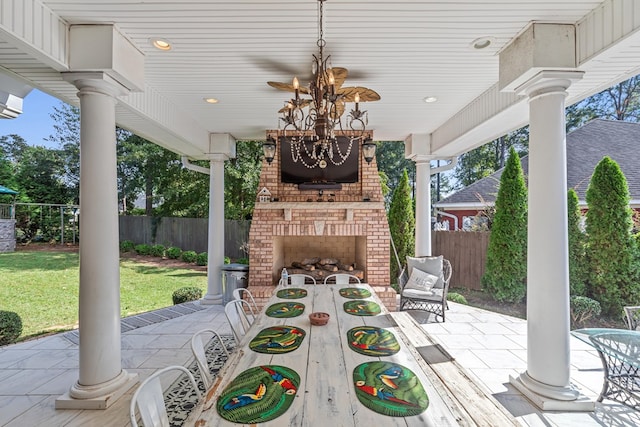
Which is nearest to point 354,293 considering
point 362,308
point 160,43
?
point 362,308

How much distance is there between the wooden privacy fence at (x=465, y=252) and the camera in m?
6.25

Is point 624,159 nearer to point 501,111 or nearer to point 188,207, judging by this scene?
point 501,111

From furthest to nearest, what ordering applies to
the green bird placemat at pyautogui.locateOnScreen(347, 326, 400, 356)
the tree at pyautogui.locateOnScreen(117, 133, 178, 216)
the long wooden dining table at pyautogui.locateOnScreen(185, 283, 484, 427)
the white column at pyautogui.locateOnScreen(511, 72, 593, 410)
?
the tree at pyautogui.locateOnScreen(117, 133, 178, 216), the white column at pyautogui.locateOnScreen(511, 72, 593, 410), the green bird placemat at pyautogui.locateOnScreen(347, 326, 400, 356), the long wooden dining table at pyautogui.locateOnScreen(185, 283, 484, 427)

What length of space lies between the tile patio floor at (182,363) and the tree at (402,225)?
2011 millimetres

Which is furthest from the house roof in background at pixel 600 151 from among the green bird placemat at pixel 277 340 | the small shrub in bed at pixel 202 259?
the small shrub in bed at pixel 202 259

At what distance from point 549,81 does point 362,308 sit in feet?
7.57

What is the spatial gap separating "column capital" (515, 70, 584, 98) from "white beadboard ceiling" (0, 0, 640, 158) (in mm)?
110

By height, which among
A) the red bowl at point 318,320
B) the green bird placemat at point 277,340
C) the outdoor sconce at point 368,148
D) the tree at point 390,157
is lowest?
the green bird placemat at point 277,340

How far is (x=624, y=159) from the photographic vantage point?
675 centimetres

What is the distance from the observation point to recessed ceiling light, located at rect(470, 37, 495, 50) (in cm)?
232

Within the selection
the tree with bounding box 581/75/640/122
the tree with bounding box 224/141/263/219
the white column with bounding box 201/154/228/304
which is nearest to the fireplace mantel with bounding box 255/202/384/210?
the white column with bounding box 201/154/228/304

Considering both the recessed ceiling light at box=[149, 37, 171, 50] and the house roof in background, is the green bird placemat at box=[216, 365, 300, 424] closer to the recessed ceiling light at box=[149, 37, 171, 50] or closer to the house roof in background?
the recessed ceiling light at box=[149, 37, 171, 50]

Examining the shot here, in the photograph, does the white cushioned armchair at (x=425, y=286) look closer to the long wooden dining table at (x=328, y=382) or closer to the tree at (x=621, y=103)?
the long wooden dining table at (x=328, y=382)

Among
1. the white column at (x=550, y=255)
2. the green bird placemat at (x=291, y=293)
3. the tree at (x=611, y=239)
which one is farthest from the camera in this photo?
the tree at (x=611, y=239)
